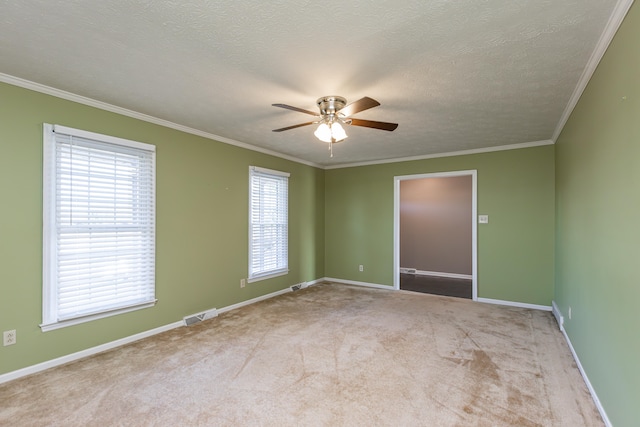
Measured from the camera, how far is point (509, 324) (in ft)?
12.6

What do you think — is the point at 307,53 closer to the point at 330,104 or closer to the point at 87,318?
the point at 330,104

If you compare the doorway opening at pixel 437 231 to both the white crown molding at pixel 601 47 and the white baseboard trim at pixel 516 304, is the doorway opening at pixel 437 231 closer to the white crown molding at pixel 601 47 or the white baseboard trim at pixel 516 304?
the white baseboard trim at pixel 516 304

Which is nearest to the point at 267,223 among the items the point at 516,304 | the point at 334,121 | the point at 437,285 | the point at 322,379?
the point at 334,121

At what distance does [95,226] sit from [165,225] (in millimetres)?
728

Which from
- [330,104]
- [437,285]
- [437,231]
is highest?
[330,104]

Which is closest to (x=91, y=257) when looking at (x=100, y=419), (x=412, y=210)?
(x=100, y=419)

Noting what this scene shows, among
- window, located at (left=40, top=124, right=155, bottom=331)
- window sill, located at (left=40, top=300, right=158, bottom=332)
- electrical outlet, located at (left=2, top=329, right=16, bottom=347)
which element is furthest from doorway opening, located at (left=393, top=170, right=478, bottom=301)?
electrical outlet, located at (left=2, top=329, right=16, bottom=347)

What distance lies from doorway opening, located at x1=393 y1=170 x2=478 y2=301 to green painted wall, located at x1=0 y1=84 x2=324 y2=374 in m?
2.66

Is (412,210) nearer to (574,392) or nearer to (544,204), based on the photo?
(544,204)

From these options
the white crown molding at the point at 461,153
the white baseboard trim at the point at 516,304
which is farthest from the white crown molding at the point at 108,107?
the white baseboard trim at the point at 516,304

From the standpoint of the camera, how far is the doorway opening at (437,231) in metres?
6.92

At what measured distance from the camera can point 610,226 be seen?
1944 mm

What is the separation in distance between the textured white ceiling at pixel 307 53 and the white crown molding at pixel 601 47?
38 mm

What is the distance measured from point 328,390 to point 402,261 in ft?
18.7
